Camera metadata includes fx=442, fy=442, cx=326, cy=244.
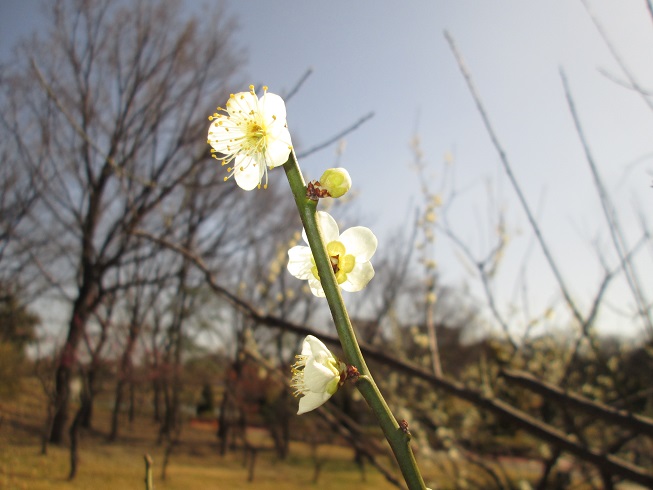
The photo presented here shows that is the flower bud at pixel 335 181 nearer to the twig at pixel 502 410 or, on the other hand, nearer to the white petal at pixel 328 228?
the white petal at pixel 328 228

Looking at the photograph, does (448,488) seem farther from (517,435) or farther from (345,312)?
(345,312)

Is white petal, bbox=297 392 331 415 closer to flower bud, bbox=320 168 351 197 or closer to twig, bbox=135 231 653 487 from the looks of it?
flower bud, bbox=320 168 351 197

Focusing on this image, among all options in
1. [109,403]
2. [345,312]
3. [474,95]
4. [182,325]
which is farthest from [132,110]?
[345,312]

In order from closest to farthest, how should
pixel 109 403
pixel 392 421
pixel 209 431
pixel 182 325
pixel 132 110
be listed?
pixel 392 421
pixel 132 110
pixel 109 403
pixel 182 325
pixel 209 431

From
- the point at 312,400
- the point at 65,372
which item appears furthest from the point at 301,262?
the point at 65,372

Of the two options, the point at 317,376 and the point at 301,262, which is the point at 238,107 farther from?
the point at 317,376

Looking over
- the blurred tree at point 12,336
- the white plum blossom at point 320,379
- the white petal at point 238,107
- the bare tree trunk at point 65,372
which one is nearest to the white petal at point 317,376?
the white plum blossom at point 320,379
